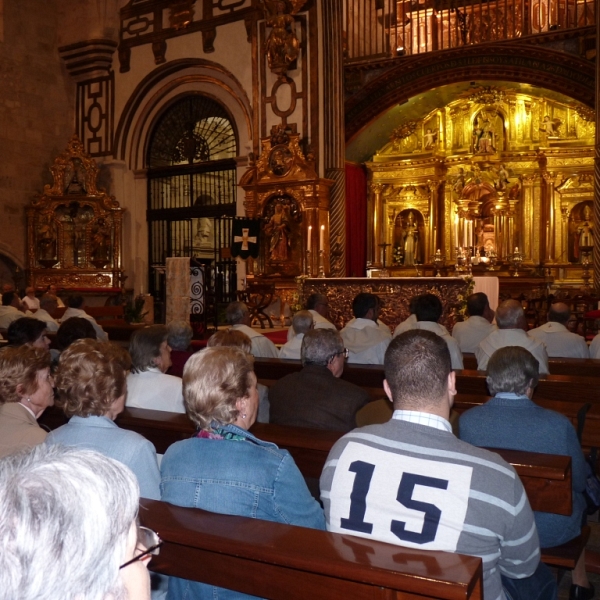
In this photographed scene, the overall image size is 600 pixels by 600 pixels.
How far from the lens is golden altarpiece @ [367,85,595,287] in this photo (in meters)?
15.1

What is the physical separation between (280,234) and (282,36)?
3732 mm

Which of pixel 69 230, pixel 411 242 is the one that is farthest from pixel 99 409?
pixel 69 230

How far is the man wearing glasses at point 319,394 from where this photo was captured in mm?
3551

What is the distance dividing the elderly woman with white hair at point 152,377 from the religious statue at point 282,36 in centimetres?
1152

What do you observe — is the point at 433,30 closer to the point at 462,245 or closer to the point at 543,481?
the point at 462,245

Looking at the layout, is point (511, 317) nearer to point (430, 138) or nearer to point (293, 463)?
point (293, 463)

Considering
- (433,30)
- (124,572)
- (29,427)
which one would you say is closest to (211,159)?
(433,30)

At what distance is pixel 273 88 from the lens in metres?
14.9

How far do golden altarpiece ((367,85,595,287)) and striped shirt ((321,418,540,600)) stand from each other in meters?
12.9

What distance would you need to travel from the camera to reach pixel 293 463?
2137 mm

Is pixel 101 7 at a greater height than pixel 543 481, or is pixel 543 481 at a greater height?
pixel 101 7

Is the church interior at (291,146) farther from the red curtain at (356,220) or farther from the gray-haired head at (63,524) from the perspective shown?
the gray-haired head at (63,524)

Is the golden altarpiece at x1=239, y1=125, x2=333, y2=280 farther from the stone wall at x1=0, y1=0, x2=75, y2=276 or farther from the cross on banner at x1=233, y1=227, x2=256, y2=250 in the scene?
the stone wall at x1=0, y1=0, x2=75, y2=276

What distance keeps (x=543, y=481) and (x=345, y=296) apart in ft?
32.1
